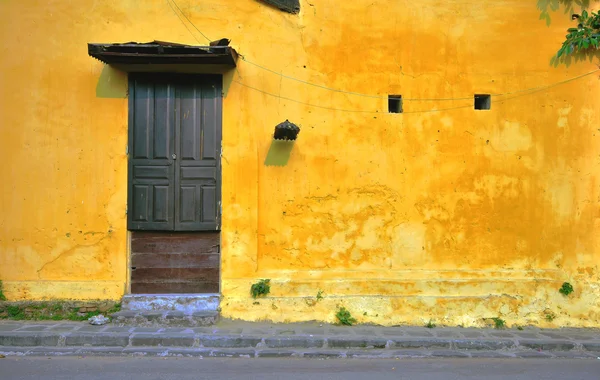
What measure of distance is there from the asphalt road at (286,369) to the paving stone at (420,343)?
12.1 inches

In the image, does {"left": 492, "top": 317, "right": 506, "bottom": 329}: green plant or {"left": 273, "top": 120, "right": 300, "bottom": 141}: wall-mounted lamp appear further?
{"left": 492, "top": 317, "right": 506, "bottom": 329}: green plant

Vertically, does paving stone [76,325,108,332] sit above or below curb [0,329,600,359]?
above

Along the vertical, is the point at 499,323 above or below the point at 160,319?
below

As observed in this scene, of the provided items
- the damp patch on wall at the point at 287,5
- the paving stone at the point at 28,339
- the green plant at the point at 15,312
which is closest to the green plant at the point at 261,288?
the paving stone at the point at 28,339

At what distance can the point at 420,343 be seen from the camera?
5.73 meters

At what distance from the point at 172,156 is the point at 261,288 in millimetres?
2270

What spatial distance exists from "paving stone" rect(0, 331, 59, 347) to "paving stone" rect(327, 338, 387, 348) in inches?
136

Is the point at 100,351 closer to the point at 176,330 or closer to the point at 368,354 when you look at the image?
the point at 176,330

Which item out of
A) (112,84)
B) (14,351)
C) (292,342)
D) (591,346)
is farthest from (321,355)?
(112,84)

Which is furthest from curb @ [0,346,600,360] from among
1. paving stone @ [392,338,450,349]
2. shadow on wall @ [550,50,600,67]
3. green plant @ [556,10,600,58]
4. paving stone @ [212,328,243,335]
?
green plant @ [556,10,600,58]

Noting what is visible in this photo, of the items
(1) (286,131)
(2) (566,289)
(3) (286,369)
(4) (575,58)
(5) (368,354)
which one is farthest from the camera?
(4) (575,58)

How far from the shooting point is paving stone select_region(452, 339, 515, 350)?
227 inches

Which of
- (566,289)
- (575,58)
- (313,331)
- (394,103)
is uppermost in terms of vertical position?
(575,58)

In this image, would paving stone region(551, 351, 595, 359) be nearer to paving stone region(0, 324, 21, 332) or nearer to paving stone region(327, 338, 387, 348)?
paving stone region(327, 338, 387, 348)
